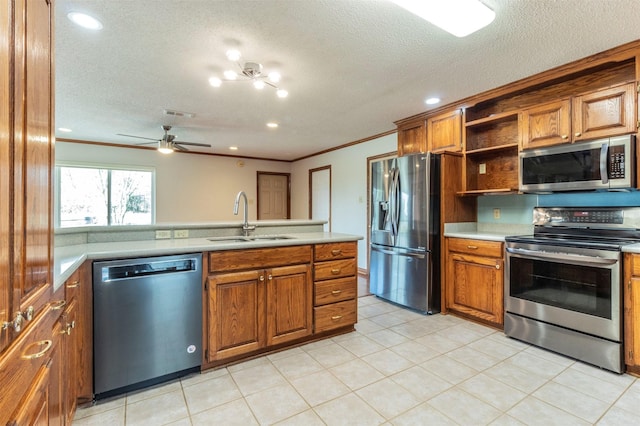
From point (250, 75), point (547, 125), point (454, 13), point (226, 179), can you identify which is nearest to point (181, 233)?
point (250, 75)

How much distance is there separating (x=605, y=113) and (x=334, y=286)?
254 cm

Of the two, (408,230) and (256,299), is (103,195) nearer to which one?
(256,299)

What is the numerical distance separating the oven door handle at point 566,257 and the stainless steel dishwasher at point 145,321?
2.63 metres

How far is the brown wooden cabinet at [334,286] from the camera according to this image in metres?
2.69

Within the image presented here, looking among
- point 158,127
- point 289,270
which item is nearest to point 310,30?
point 289,270

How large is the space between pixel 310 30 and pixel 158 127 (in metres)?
3.53

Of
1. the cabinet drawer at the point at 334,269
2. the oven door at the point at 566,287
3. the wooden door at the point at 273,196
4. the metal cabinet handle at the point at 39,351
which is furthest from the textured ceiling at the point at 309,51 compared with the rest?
the wooden door at the point at 273,196

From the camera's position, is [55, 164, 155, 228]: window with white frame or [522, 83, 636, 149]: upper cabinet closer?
[522, 83, 636, 149]: upper cabinet

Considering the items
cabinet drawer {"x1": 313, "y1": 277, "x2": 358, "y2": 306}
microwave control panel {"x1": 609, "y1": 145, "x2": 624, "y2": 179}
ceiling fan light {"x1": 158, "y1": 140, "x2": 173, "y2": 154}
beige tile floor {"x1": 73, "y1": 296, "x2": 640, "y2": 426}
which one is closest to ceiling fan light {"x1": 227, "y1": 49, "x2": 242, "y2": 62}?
cabinet drawer {"x1": 313, "y1": 277, "x2": 358, "y2": 306}

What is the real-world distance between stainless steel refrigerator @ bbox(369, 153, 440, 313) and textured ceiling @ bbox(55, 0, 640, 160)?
0.75 meters

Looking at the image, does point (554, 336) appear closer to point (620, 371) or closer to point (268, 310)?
point (620, 371)

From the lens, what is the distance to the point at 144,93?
325 centimetres

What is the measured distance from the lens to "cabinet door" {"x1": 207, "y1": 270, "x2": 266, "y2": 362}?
220cm

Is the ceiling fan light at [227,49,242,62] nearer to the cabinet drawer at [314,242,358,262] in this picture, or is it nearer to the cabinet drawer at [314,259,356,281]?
the cabinet drawer at [314,242,358,262]
